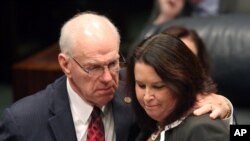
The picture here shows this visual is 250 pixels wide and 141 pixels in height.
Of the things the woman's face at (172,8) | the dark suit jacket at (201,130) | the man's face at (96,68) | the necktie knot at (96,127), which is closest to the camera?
the dark suit jacket at (201,130)

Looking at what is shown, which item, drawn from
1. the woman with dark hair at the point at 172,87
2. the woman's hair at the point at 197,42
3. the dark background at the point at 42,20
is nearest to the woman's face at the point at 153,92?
the woman with dark hair at the point at 172,87

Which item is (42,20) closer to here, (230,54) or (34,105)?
(230,54)

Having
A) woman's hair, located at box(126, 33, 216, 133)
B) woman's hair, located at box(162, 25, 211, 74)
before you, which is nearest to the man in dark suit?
woman's hair, located at box(126, 33, 216, 133)

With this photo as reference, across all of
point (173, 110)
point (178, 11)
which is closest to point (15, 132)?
point (173, 110)

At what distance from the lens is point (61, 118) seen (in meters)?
1.64

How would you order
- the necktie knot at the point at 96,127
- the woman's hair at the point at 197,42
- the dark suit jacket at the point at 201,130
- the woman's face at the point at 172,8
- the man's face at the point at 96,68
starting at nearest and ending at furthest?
the dark suit jacket at the point at 201,130 → the man's face at the point at 96,68 → the necktie knot at the point at 96,127 → the woman's hair at the point at 197,42 → the woman's face at the point at 172,8

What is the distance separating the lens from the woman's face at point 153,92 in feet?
4.39

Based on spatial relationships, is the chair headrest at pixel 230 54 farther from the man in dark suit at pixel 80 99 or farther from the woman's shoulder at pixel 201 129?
the woman's shoulder at pixel 201 129

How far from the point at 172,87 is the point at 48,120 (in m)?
0.49

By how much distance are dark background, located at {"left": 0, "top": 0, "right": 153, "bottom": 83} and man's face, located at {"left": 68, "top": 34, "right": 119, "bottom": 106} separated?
2.47 m

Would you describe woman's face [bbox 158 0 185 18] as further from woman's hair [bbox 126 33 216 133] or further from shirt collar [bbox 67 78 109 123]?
woman's hair [bbox 126 33 216 133]

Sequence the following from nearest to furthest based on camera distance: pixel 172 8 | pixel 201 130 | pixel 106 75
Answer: pixel 201 130 < pixel 106 75 < pixel 172 8

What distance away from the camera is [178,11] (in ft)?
→ 10.8

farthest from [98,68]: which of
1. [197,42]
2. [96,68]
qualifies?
[197,42]
